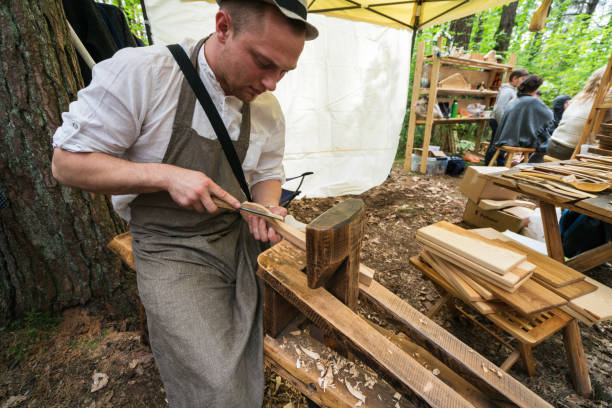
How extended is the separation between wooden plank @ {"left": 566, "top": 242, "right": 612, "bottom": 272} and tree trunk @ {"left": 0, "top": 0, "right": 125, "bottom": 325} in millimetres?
3567

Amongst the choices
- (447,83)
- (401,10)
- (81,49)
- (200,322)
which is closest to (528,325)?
(200,322)

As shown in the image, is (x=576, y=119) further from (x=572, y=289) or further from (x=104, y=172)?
(x=104, y=172)

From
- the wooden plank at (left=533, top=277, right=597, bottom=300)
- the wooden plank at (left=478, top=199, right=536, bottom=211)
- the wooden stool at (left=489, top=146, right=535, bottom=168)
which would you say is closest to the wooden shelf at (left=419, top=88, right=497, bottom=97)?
the wooden stool at (left=489, top=146, right=535, bottom=168)

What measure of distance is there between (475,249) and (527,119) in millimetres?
5247

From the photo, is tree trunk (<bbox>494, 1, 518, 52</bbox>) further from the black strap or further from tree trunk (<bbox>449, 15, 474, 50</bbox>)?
the black strap

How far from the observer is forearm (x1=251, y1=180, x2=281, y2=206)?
1607mm

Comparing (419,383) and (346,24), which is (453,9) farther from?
(419,383)

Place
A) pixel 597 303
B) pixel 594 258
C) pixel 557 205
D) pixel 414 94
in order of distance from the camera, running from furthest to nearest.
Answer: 1. pixel 414 94
2. pixel 594 258
3. pixel 557 205
4. pixel 597 303

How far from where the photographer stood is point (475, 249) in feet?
5.58

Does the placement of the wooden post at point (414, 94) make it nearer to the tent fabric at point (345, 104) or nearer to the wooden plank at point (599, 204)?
the tent fabric at point (345, 104)

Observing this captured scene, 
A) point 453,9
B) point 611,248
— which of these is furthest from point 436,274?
point 453,9

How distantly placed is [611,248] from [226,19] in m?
3.07

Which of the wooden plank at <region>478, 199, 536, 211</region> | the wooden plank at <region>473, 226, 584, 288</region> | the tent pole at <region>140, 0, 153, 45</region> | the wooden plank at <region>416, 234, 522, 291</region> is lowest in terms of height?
the wooden plank at <region>478, 199, 536, 211</region>

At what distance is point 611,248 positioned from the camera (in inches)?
82.3
